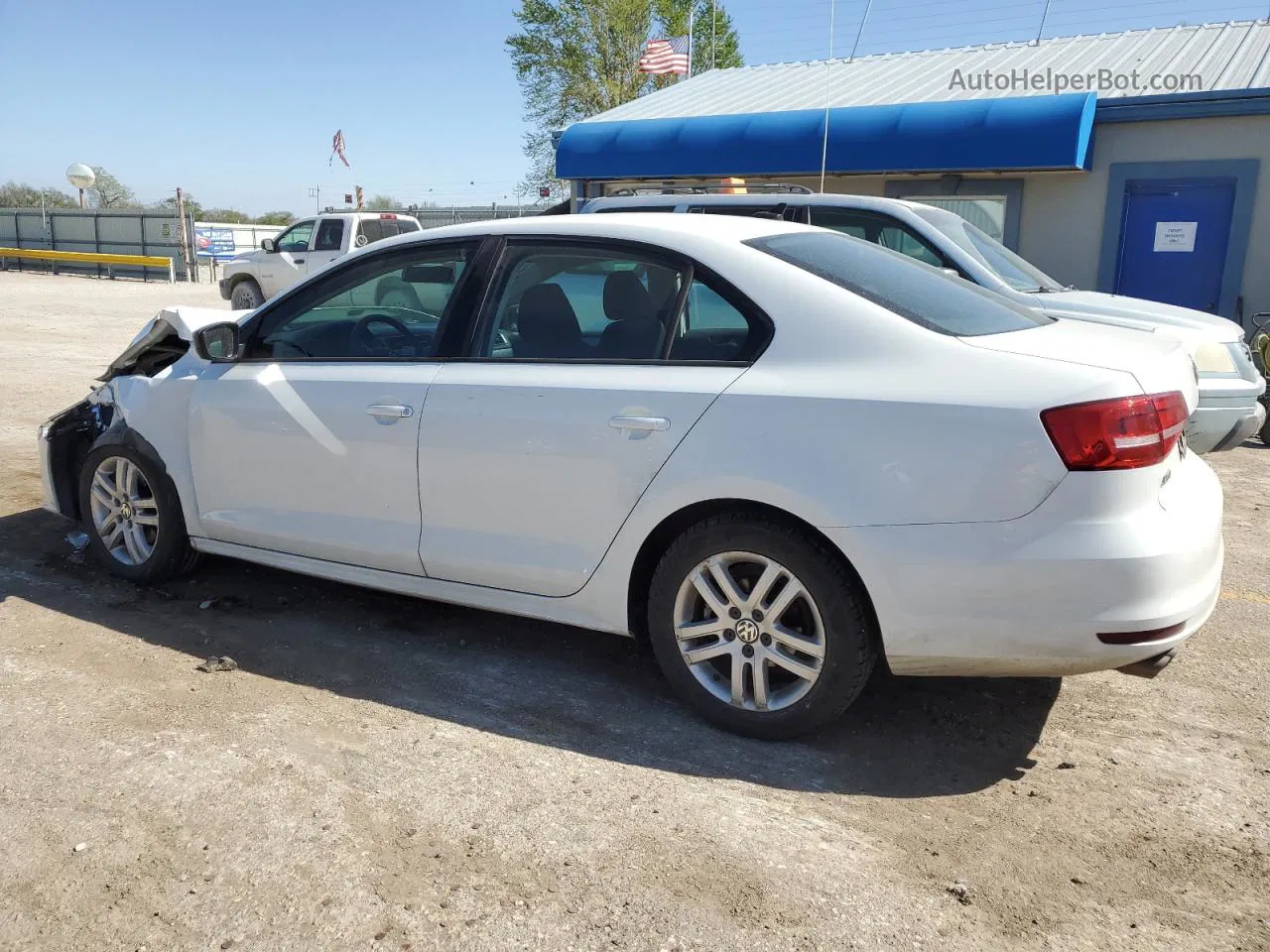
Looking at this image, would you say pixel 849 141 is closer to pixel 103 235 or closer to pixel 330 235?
pixel 330 235

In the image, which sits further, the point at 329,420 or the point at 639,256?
the point at 329,420

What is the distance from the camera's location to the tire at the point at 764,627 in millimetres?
3230

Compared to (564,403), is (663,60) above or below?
above

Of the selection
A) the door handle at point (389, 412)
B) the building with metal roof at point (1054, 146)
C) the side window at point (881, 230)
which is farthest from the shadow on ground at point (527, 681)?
the building with metal roof at point (1054, 146)

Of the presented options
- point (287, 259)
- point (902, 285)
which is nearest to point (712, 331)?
point (902, 285)

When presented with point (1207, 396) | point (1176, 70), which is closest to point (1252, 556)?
point (1207, 396)

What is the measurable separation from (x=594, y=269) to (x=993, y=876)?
7.85 ft

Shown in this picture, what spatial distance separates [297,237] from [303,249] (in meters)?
0.49

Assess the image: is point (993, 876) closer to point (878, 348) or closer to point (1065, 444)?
point (1065, 444)

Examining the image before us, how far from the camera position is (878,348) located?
3223 millimetres

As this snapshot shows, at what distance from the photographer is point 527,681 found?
3973mm

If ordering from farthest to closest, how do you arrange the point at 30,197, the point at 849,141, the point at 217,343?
the point at 30,197 < the point at 849,141 < the point at 217,343

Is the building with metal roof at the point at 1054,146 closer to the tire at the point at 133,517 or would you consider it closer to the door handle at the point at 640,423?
the tire at the point at 133,517

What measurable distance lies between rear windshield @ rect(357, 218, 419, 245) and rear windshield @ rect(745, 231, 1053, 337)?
Result: 15636 mm
